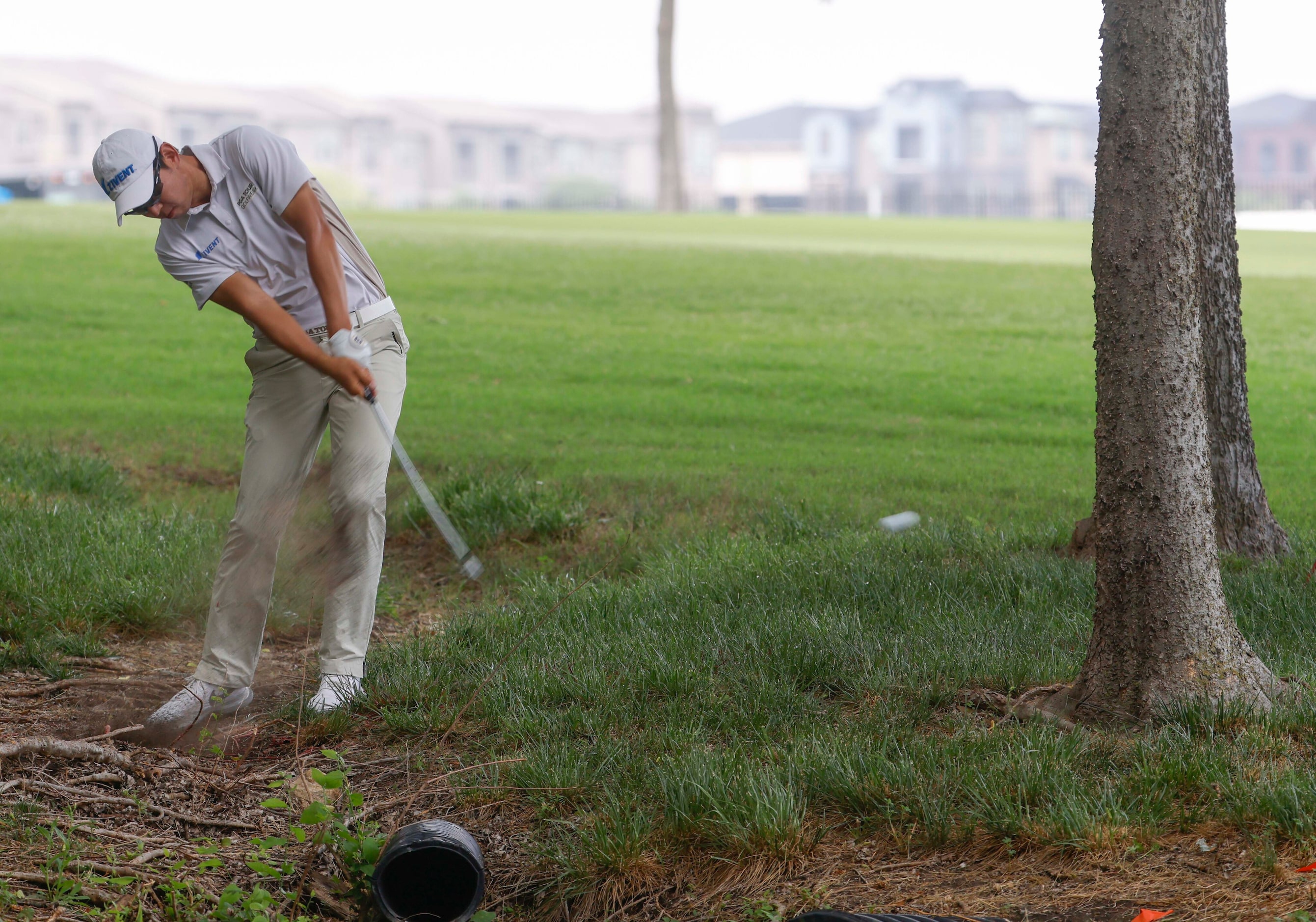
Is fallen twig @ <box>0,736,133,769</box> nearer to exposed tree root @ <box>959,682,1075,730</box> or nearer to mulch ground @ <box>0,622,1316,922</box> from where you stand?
mulch ground @ <box>0,622,1316,922</box>

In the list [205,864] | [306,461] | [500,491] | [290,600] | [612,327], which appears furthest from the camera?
[612,327]

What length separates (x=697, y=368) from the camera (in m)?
12.7

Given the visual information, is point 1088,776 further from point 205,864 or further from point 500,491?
point 500,491

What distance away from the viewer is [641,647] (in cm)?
478

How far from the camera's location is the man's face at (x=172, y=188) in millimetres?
4254

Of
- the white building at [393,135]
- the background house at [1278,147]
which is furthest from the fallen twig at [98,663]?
the background house at [1278,147]

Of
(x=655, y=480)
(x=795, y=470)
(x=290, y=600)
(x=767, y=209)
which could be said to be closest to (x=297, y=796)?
(x=290, y=600)

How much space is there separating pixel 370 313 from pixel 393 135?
81.0 metres

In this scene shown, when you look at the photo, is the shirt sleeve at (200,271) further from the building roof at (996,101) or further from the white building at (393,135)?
the building roof at (996,101)

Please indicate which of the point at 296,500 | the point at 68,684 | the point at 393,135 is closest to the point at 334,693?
the point at 296,500

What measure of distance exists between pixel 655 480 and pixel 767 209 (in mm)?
75881

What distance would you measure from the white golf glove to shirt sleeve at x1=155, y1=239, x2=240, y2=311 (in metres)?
0.39

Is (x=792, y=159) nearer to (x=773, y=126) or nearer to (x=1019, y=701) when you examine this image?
(x=773, y=126)

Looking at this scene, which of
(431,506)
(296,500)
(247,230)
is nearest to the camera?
(247,230)
